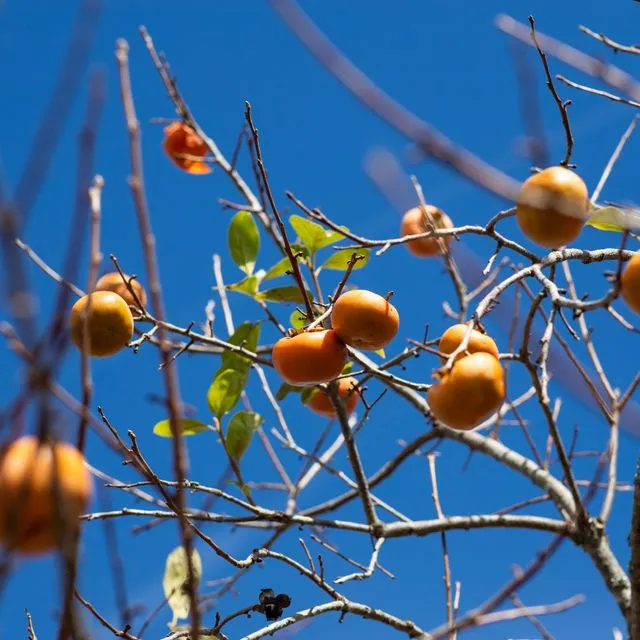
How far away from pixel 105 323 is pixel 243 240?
84 centimetres

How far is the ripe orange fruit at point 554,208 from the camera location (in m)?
1.61

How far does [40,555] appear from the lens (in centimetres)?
105

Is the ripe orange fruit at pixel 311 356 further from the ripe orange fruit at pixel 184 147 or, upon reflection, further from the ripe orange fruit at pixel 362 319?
the ripe orange fruit at pixel 184 147

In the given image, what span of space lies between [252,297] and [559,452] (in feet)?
3.55

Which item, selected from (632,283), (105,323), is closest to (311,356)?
(105,323)

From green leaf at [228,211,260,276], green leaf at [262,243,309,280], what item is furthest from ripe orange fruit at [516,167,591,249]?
green leaf at [228,211,260,276]

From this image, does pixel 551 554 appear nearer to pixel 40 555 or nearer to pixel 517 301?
pixel 40 555

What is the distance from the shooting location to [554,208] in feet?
5.24

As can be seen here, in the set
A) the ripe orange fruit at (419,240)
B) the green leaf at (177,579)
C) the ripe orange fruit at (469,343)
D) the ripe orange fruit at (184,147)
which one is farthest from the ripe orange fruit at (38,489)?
the ripe orange fruit at (184,147)

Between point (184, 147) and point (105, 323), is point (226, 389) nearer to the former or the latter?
point (105, 323)

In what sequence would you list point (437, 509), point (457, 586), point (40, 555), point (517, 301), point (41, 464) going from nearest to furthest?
point (41, 464), point (40, 555), point (457, 586), point (437, 509), point (517, 301)

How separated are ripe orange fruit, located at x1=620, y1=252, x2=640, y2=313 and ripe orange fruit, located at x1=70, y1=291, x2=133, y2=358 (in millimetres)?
1126

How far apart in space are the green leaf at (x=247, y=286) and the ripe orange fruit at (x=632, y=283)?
1334 mm

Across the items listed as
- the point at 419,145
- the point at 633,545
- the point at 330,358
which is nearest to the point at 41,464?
the point at 419,145
